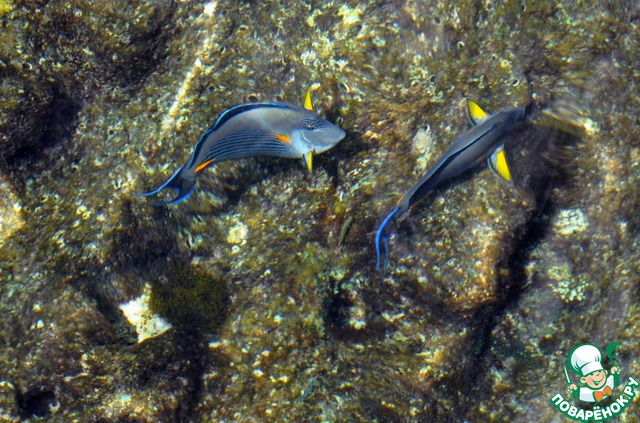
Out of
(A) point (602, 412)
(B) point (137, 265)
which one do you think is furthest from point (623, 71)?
(B) point (137, 265)

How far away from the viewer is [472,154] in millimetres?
2779

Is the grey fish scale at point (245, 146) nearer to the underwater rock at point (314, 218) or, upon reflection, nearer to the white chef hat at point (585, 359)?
the underwater rock at point (314, 218)

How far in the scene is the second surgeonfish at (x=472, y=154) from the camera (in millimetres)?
2676

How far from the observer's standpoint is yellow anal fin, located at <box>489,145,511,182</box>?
3.01 meters

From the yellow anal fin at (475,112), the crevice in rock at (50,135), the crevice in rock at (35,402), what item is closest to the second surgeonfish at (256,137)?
the yellow anal fin at (475,112)

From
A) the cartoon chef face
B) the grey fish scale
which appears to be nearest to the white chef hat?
the cartoon chef face

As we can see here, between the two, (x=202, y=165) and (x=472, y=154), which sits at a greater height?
(x=202, y=165)

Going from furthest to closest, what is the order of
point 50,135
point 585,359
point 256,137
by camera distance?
point 50,135, point 585,359, point 256,137

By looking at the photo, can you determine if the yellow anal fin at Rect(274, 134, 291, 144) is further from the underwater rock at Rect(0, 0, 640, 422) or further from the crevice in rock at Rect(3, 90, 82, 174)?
the crevice in rock at Rect(3, 90, 82, 174)

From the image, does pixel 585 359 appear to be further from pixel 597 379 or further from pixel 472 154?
pixel 472 154

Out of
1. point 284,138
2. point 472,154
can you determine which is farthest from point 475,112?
point 284,138

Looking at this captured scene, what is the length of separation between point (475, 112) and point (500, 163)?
1.26 ft

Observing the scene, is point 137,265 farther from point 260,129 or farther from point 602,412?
point 602,412

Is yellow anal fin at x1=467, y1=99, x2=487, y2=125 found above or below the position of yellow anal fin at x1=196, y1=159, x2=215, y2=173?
below
